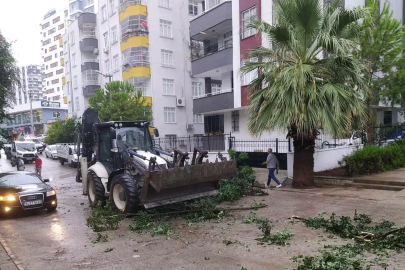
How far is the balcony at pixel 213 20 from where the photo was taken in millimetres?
22016

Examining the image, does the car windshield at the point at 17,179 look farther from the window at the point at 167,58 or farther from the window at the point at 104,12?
the window at the point at 104,12

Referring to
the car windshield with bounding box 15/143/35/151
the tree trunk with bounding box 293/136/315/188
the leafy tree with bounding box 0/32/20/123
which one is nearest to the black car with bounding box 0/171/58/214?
the leafy tree with bounding box 0/32/20/123

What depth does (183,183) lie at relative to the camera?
8.65 metres

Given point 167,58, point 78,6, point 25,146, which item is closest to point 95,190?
point 25,146

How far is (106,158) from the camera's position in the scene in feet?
37.2

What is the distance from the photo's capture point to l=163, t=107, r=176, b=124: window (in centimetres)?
3249

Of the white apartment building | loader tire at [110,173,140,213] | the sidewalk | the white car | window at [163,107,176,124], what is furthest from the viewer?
Answer: the white apartment building

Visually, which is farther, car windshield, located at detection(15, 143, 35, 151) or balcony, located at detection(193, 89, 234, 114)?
car windshield, located at detection(15, 143, 35, 151)

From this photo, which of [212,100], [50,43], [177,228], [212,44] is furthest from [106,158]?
[50,43]

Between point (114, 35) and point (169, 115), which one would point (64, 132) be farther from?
point (169, 115)

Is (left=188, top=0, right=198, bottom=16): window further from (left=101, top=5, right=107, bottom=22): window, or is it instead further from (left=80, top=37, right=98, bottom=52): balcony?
(left=80, top=37, right=98, bottom=52): balcony

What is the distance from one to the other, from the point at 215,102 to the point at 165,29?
13.8m

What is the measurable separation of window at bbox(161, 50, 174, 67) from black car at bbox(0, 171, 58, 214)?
22.8m

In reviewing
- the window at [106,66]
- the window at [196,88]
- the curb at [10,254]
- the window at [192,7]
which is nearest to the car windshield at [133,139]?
the curb at [10,254]
